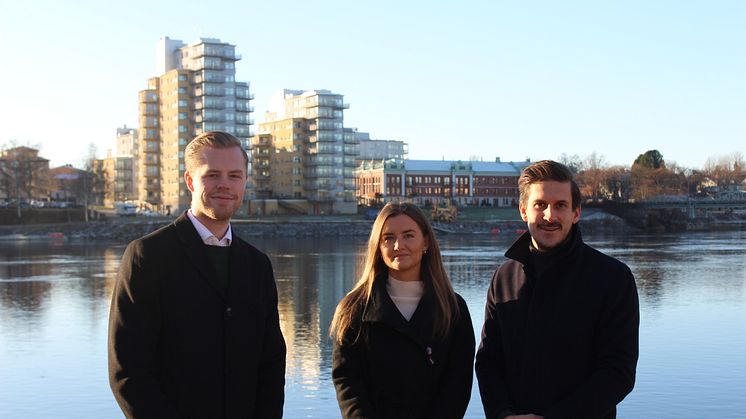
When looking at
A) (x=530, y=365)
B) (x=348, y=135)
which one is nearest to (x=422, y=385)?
(x=530, y=365)

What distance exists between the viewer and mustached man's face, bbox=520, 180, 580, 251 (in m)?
4.97

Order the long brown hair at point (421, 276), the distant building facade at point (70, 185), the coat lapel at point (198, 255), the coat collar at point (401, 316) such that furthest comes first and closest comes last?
1. the distant building facade at point (70, 185)
2. the long brown hair at point (421, 276)
3. the coat collar at point (401, 316)
4. the coat lapel at point (198, 255)

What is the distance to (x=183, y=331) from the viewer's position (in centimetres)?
457

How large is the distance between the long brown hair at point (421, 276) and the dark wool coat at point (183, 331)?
2.04 feet

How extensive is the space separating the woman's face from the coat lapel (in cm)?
119

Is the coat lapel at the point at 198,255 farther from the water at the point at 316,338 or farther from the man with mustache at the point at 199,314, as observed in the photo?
the water at the point at 316,338

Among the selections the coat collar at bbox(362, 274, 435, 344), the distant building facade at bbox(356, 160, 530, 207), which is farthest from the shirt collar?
the distant building facade at bbox(356, 160, 530, 207)

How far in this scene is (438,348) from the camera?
5184 mm

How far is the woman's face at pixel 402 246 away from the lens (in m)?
5.32

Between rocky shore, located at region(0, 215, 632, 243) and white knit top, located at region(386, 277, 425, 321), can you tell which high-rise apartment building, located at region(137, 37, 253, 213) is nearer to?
rocky shore, located at region(0, 215, 632, 243)

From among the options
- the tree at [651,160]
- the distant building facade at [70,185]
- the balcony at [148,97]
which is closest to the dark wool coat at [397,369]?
the distant building facade at [70,185]

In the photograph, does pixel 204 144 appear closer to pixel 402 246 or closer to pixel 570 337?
pixel 402 246

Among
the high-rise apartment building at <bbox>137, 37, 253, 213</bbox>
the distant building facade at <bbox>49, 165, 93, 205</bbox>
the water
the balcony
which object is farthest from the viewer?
the balcony

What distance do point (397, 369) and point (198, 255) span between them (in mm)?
1458
